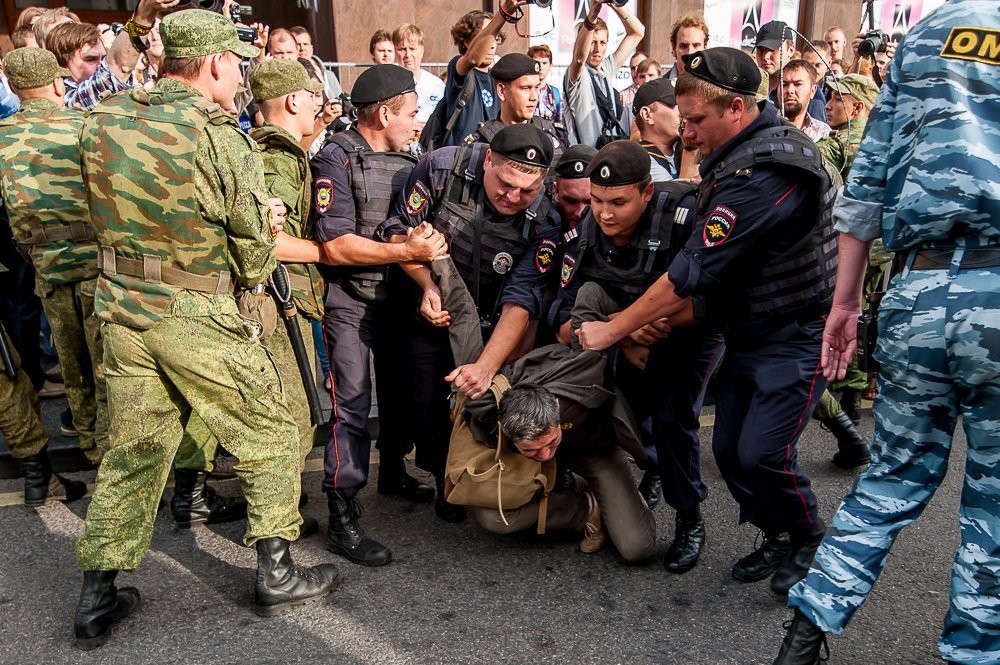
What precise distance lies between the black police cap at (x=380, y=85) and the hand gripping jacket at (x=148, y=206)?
75 cm

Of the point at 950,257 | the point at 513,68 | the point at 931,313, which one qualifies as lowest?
the point at 931,313

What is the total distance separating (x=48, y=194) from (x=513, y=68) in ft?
7.50

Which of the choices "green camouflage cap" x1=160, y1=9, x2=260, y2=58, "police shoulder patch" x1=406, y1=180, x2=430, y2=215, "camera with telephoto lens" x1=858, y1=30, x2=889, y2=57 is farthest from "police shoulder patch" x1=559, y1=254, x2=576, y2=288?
"camera with telephoto lens" x1=858, y1=30, x2=889, y2=57

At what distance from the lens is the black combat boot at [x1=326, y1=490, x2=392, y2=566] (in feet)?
11.0

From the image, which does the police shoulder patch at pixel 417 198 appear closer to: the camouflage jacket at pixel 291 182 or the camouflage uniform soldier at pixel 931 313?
the camouflage jacket at pixel 291 182

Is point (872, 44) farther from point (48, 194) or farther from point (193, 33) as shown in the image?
point (48, 194)

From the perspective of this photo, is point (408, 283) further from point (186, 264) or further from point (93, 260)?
point (93, 260)

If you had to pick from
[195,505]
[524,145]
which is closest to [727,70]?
[524,145]

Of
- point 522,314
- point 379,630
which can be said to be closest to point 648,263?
point 522,314

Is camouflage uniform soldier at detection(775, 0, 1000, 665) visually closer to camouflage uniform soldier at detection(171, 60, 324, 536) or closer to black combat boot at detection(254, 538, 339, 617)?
black combat boot at detection(254, 538, 339, 617)

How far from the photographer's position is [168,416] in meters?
2.93

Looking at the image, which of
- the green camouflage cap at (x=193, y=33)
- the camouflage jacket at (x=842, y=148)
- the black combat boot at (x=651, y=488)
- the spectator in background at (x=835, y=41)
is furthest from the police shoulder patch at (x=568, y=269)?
the spectator in background at (x=835, y=41)

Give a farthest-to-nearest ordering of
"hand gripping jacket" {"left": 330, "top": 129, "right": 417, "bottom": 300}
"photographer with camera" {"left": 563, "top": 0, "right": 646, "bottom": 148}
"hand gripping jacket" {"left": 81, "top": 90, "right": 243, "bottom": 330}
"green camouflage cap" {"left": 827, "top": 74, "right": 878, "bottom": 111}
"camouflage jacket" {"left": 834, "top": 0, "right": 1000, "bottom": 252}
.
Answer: "photographer with camera" {"left": 563, "top": 0, "right": 646, "bottom": 148} < "green camouflage cap" {"left": 827, "top": 74, "right": 878, "bottom": 111} < "hand gripping jacket" {"left": 330, "top": 129, "right": 417, "bottom": 300} < "hand gripping jacket" {"left": 81, "top": 90, "right": 243, "bottom": 330} < "camouflage jacket" {"left": 834, "top": 0, "right": 1000, "bottom": 252}

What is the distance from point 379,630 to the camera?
9.57 ft
